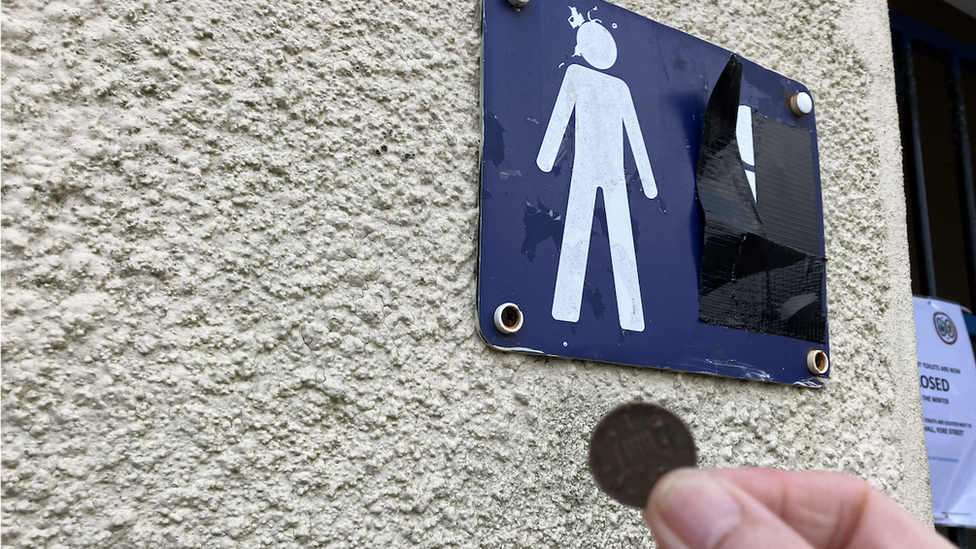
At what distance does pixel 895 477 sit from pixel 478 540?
3.18ft

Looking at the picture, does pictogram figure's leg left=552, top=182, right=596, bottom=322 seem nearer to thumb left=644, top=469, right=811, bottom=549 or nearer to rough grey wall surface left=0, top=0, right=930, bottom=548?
rough grey wall surface left=0, top=0, right=930, bottom=548

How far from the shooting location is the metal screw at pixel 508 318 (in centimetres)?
93

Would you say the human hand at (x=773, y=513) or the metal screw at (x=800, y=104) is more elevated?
the metal screw at (x=800, y=104)

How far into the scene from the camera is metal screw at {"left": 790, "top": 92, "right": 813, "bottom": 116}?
4.53 ft

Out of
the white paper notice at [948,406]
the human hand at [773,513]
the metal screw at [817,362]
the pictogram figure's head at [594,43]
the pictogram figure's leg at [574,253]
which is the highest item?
the pictogram figure's head at [594,43]

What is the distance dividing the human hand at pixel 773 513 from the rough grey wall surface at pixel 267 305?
0.38 m

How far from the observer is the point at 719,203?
120cm

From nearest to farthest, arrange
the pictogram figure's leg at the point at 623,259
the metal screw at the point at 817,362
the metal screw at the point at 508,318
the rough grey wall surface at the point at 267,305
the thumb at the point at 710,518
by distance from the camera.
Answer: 1. the thumb at the point at 710,518
2. the rough grey wall surface at the point at 267,305
3. the metal screw at the point at 508,318
4. the pictogram figure's leg at the point at 623,259
5. the metal screw at the point at 817,362

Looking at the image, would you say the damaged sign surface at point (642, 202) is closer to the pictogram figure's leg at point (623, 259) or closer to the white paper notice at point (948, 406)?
the pictogram figure's leg at point (623, 259)

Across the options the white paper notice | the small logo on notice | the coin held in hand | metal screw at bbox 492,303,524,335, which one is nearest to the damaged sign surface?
metal screw at bbox 492,303,524,335

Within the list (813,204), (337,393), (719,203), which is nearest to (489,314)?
(337,393)

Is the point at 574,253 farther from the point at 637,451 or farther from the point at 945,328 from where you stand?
the point at 945,328

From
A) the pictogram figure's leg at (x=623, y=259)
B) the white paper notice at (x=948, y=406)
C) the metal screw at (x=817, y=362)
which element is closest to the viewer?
the pictogram figure's leg at (x=623, y=259)

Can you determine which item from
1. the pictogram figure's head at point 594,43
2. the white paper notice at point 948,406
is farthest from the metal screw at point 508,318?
the white paper notice at point 948,406
